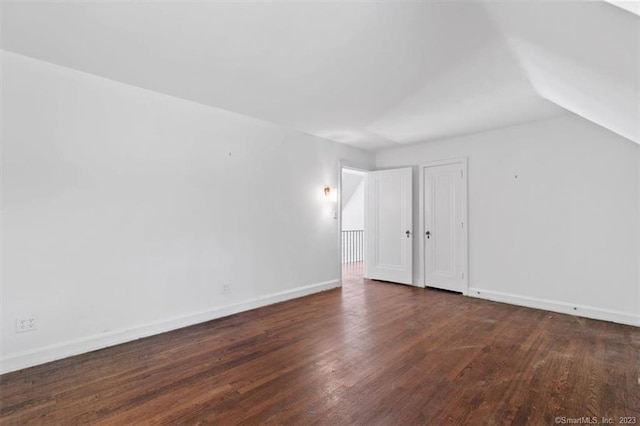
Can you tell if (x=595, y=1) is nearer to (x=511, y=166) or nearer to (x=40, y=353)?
(x=511, y=166)

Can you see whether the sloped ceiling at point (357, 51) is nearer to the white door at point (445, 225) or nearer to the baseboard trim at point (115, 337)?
the white door at point (445, 225)

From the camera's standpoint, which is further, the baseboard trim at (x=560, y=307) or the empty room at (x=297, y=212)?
the baseboard trim at (x=560, y=307)

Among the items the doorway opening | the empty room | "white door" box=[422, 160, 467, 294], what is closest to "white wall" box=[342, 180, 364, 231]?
the doorway opening

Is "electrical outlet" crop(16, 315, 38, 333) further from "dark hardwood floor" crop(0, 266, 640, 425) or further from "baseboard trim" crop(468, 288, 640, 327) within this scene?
"baseboard trim" crop(468, 288, 640, 327)

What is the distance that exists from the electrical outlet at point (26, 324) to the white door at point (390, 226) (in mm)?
5042

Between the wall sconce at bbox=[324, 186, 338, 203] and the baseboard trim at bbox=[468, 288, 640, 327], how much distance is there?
2.75 m

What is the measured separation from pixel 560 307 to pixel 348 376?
3.46 metres

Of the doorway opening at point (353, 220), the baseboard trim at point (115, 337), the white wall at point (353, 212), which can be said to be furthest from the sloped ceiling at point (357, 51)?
the white wall at point (353, 212)

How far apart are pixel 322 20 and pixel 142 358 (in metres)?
3.24

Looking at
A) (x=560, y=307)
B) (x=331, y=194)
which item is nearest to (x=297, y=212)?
(x=331, y=194)

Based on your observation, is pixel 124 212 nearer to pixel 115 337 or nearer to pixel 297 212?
pixel 115 337

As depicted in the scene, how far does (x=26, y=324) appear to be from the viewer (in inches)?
99.1

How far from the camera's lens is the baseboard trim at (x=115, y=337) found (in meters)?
2.49

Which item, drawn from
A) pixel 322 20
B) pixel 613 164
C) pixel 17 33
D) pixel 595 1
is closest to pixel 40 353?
pixel 17 33
